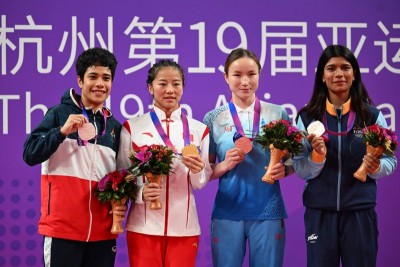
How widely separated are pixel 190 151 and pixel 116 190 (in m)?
0.48

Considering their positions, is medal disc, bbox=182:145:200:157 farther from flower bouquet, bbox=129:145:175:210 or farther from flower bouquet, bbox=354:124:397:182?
flower bouquet, bbox=354:124:397:182

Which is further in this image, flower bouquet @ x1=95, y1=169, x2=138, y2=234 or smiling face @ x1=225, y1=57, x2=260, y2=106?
smiling face @ x1=225, y1=57, x2=260, y2=106

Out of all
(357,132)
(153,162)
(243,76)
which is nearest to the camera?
(153,162)

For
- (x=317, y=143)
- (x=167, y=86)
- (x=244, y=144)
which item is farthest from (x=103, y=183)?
(x=317, y=143)

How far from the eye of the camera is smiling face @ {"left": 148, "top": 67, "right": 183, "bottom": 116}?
3465 millimetres

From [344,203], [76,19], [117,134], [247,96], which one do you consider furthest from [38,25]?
[344,203]

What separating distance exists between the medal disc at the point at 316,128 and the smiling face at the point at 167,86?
2.75 ft

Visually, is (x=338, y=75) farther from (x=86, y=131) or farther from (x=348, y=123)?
(x=86, y=131)

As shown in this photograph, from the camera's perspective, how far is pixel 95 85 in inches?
131

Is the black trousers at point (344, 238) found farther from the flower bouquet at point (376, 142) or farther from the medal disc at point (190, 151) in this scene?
the medal disc at point (190, 151)

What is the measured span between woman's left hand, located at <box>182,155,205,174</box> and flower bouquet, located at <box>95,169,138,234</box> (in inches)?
12.6

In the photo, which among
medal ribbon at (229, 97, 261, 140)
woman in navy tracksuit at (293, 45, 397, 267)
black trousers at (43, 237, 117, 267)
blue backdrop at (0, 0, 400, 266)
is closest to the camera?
black trousers at (43, 237, 117, 267)

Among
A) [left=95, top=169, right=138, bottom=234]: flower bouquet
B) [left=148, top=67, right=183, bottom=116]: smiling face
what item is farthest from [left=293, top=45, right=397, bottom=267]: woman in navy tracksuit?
[left=95, top=169, right=138, bottom=234]: flower bouquet

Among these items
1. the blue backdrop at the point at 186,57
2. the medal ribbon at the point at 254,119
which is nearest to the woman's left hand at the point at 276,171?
the medal ribbon at the point at 254,119
